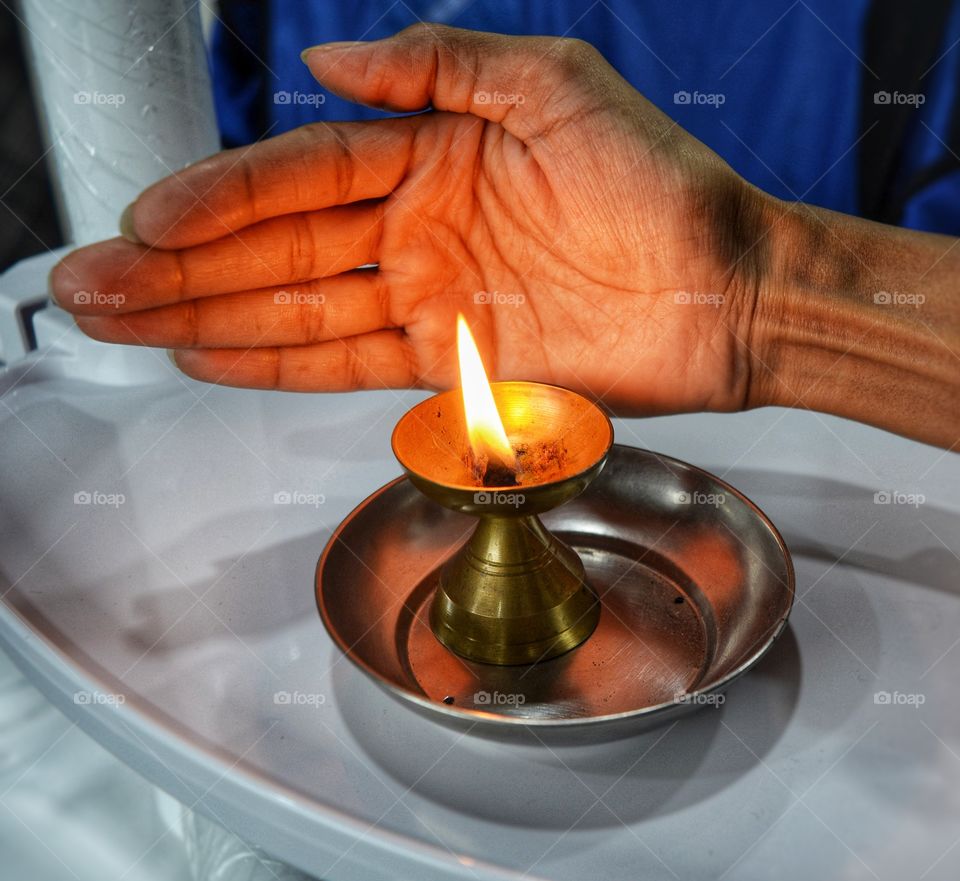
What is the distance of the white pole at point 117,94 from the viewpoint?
2.57ft

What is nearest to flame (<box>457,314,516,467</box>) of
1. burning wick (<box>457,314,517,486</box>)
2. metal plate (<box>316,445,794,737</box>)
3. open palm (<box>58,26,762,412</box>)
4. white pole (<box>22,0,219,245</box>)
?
burning wick (<box>457,314,517,486</box>)

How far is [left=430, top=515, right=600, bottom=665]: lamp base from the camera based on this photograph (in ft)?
1.72

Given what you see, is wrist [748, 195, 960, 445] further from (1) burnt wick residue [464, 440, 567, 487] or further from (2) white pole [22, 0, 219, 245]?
(2) white pole [22, 0, 219, 245]

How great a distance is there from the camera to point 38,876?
0.53 m

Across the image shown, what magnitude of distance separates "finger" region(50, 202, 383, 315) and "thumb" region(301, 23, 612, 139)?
0.09 meters

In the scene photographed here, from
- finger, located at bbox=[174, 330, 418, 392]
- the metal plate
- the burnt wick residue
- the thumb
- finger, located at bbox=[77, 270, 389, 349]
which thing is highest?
the thumb

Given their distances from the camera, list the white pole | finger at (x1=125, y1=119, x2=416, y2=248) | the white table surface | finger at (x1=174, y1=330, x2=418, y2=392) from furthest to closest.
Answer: the white pole
finger at (x1=174, y1=330, x2=418, y2=392)
finger at (x1=125, y1=119, x2=416, y2=248)
the white table surface

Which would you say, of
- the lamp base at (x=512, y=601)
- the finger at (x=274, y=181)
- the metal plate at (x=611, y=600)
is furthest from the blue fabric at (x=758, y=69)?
the lamp base at (x=512, y=601)

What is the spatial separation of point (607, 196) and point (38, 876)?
0.57 meters

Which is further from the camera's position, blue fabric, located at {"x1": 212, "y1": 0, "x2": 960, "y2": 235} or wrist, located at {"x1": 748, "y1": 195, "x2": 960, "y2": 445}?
blue fabric, located at {"x1": 212, "y1": 0, "x2": 960, "y2": 235}

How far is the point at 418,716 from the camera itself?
0.52 meters

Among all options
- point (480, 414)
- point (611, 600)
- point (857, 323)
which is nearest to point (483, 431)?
point (480, 414)

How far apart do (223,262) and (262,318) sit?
0.06 meters

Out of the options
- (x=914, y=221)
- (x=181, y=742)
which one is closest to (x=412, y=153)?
(x=181, y=742)
